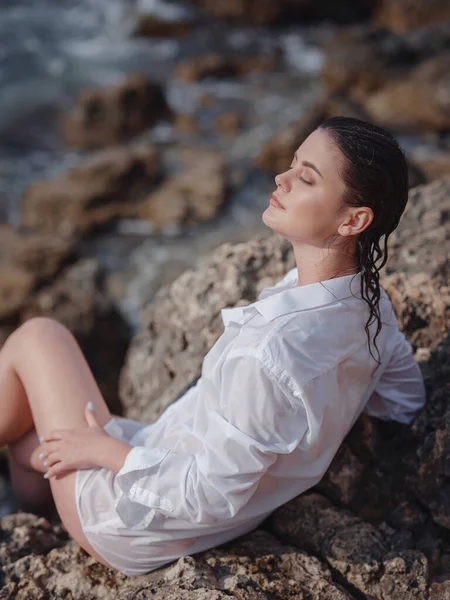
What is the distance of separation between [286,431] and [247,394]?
0.61 ft

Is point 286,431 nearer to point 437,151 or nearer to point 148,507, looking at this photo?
point 148,507

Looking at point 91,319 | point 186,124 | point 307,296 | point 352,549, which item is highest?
point 307,296

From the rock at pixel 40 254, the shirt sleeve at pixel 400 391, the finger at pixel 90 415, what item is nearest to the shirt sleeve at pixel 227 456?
the finger at pixel 90 415

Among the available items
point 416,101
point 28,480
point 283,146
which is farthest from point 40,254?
point 416,101

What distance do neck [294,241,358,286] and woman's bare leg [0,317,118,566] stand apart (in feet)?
3.21

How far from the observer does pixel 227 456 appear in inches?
78.2

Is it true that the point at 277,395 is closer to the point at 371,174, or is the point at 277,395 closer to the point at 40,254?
the point at 371,174

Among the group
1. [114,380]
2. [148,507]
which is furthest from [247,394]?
[114,380]

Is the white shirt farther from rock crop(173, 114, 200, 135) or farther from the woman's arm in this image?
rock crop(173, 114, 200, 135)

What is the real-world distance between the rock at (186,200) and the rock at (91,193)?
0.21 m

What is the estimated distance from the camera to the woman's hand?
2311 millimetres

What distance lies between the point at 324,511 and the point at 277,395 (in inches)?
26.9

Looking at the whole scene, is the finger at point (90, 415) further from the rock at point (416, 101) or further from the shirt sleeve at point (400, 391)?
the rock at point (416, 101)

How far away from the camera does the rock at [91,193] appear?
311 inches
